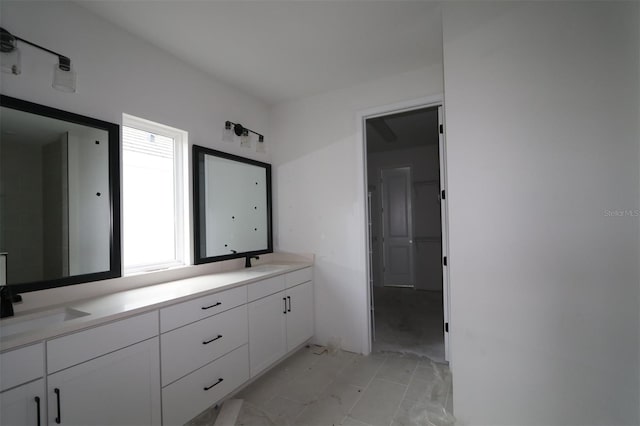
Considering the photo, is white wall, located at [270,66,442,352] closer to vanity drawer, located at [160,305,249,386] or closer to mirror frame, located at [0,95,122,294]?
vanity drawer, located at [160,305,249,386]

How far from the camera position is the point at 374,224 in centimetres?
568

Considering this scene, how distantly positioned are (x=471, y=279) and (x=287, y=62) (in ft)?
7.12

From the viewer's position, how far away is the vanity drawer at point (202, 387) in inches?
63.4

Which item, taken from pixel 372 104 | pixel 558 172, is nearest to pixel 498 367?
pixel 558 172

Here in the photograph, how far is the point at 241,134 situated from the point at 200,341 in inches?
75.8

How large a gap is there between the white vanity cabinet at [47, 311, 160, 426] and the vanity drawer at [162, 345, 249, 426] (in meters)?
0.08

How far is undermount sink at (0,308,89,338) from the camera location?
1305mm

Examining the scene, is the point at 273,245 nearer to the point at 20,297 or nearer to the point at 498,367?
the point at 20,297

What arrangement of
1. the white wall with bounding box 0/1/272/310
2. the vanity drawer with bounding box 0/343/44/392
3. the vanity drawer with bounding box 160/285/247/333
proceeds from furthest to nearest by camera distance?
the vanity drawer with bounding box 160/285/247/333 → the white wall with bounding box 0/1/272/310 → the vanity drawer with bounding box 0/343/44/392

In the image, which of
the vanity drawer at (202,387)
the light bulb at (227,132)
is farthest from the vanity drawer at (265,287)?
the light bulb at (227,132)

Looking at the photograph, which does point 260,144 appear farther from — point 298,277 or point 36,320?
point 36,320

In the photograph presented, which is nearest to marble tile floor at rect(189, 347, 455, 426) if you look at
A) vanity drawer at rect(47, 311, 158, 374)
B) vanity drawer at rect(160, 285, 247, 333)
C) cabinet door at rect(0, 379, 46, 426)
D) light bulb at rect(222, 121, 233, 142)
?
vanity drawer at rect(160, 285, 247, 333)

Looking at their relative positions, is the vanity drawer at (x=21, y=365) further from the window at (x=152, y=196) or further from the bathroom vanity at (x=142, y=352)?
the window at (x=152, y=196)

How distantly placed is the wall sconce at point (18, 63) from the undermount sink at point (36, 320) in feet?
4.05
